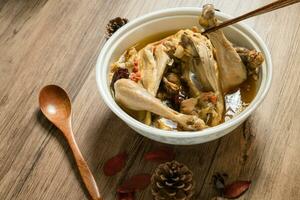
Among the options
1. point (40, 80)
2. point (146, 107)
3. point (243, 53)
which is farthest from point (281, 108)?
point (40, 80)

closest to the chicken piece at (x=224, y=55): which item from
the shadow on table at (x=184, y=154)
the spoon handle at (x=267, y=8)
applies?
the spoon handle at (x=267, y=8)

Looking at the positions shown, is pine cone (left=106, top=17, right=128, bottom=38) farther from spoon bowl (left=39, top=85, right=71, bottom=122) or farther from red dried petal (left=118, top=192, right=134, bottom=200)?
red dried petal (left=118, top=192, right=134, bottom=200)

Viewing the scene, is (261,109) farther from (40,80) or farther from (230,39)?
(40,80)

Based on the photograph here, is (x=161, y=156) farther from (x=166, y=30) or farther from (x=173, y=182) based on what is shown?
(x=166, y=30)

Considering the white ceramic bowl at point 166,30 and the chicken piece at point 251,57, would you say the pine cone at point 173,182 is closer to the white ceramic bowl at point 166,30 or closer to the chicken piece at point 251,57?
the white ceramic bowl at point 166,30

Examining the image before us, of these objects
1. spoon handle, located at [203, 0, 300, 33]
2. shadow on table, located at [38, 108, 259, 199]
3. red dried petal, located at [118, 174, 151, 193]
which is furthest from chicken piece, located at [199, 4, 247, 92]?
red dried petal, located at [118, 174, 151, 193]

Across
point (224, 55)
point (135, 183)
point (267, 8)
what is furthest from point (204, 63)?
point (135, 183)
